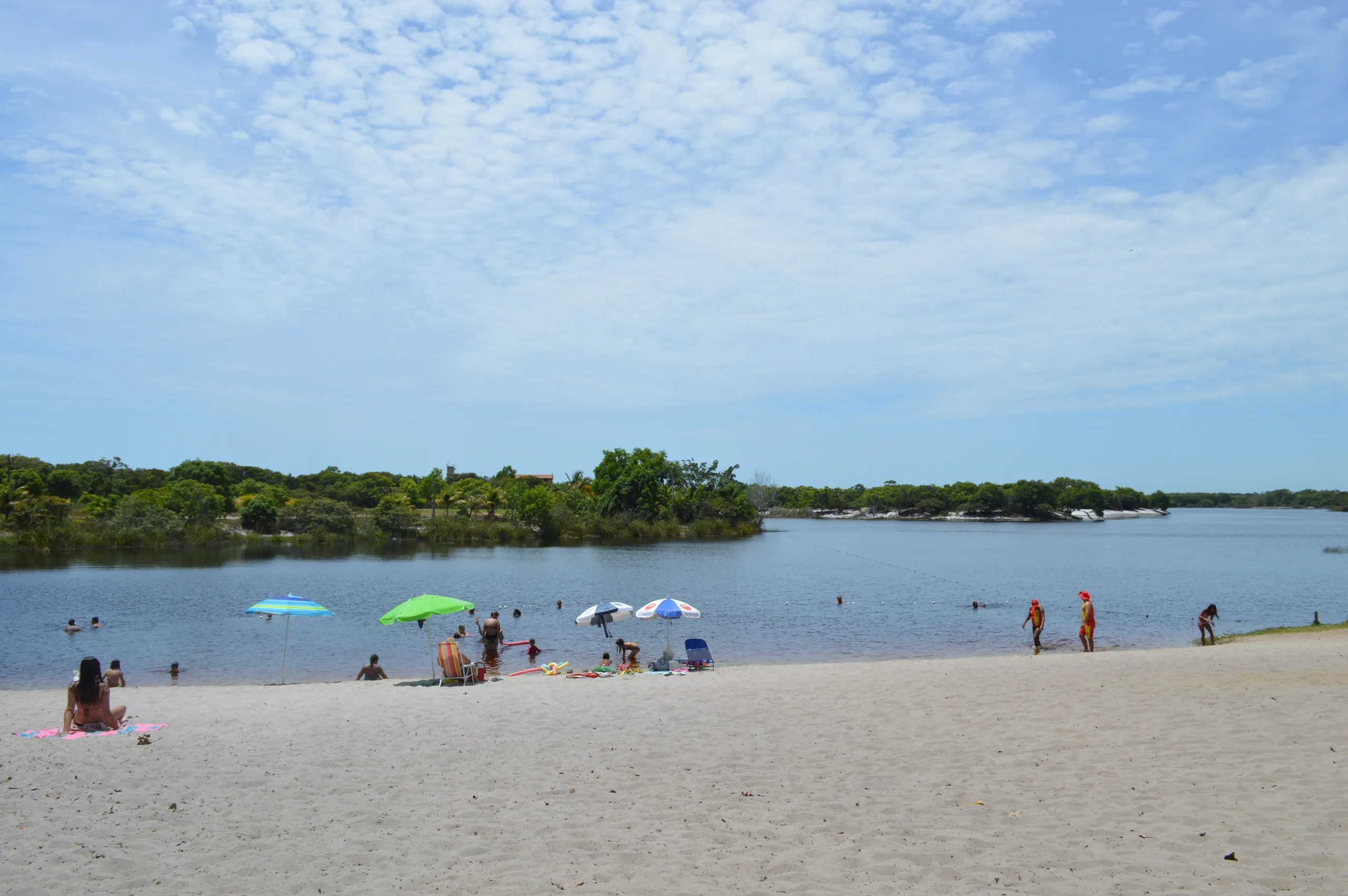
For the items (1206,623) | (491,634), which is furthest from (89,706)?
(1206,623)

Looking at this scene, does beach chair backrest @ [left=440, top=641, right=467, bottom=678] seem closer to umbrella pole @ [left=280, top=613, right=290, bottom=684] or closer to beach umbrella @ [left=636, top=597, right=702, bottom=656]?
umbrella pole @ [left=280, top=613, right=290, bottom=684]

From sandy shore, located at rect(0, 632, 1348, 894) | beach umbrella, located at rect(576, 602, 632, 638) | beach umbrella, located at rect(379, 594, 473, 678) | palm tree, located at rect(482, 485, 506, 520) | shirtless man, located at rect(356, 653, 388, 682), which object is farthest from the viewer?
palm tree, located at rect(482, 485, 506, 520)

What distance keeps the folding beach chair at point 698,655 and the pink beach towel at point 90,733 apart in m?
11.1

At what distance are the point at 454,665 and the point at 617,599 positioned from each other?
22076 mm

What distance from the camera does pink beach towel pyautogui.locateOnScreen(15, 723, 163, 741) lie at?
11805 millimetres

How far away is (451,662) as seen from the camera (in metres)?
17.4

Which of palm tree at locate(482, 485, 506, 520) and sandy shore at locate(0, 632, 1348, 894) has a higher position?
palm tree at locate(482, 485, 506, 520)

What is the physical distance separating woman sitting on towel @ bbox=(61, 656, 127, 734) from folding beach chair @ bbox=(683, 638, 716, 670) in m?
11.5

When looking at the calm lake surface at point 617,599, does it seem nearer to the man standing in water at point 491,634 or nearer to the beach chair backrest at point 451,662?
the man standing in water at point 491,634

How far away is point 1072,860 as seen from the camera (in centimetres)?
711

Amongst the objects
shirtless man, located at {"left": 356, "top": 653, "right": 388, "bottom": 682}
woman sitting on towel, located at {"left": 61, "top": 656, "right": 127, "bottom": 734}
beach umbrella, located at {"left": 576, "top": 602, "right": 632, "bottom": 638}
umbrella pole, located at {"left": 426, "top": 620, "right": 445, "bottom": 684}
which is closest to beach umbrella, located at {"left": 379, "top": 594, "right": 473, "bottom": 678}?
umbrella pole, located at {"left": 426, "top": 620, "right": 445, "bottom": 684}

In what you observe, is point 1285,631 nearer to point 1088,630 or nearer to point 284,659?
point 1088,630

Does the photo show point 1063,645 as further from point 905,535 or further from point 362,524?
point 905,535

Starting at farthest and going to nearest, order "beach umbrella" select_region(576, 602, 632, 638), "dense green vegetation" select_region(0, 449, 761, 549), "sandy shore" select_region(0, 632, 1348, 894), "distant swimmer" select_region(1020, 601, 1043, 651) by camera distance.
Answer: "dense green vegetation" select_region(0, 449, 761, 549) → "distant swimmer" select_region(1020, 601, 1043, 651) → "beach umbrella" select_region(576, 602, 632, 638) → "sandy shore" select_region(0, 632, 1348, 894)
